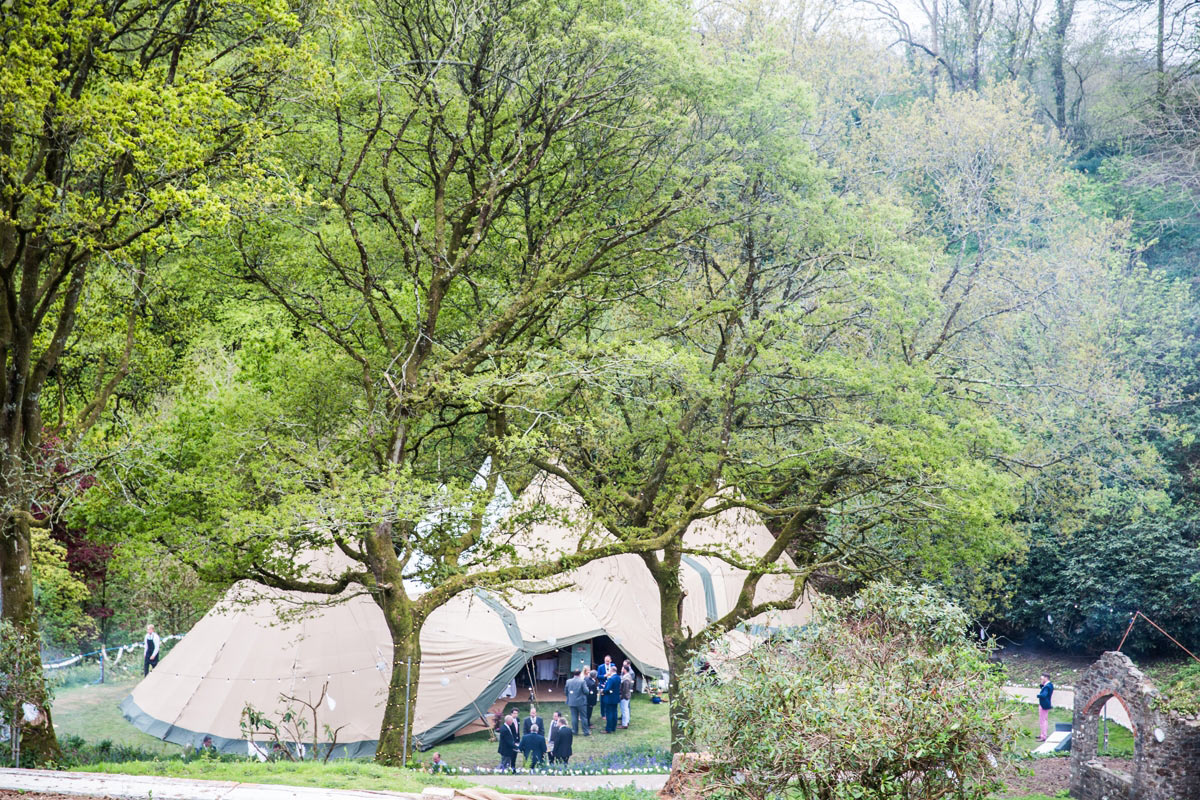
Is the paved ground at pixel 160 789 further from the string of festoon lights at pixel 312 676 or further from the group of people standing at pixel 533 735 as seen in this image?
the string of festoon lights at pixel 312 676

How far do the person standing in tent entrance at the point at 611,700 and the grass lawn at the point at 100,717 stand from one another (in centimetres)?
682

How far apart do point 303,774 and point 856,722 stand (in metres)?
4.98

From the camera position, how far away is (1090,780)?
14.2m

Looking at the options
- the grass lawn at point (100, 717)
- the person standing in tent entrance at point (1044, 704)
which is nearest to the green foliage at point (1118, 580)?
the person standing in tent entrance at point (1044, 704)

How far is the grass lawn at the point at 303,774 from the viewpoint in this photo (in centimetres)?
802

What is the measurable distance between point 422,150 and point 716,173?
3.96m

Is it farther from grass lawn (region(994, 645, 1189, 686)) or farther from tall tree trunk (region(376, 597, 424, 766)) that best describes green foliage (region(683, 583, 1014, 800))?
grass lawn (region(994, 645, 1189, 686))

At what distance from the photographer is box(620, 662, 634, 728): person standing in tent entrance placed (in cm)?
1686

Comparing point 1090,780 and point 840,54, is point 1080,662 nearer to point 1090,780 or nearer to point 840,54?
point 1090,780

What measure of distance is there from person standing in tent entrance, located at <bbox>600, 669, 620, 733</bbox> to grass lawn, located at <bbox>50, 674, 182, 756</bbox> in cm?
682

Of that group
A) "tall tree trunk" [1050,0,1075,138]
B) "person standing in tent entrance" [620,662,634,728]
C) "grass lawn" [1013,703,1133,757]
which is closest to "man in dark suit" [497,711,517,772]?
"person standing in tent entrance" [620,662,634,728]

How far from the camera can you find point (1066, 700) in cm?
2017

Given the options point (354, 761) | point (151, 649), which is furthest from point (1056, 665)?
point (151, 649)

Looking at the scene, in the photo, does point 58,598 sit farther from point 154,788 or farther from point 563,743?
point 154,788
